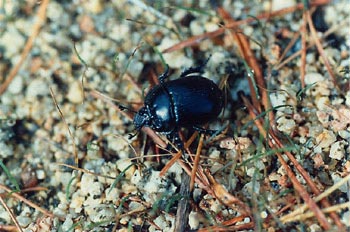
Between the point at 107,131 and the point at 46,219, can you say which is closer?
the point at 46,219

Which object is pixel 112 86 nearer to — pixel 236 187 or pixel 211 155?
pixel 211 155

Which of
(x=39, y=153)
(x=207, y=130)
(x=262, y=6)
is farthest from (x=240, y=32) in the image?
(x=39, y=153)

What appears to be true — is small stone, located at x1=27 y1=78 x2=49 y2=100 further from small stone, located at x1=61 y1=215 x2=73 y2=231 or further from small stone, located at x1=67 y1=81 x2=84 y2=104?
small stone, located at x1=61 y1=215 x2=73 y2=231

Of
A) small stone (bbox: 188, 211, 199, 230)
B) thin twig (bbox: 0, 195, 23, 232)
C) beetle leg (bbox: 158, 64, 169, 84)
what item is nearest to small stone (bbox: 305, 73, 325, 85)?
beetle leg (bbox: 158, 64, 169, 84)

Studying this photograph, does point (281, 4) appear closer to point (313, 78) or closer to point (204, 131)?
point (313, 78)

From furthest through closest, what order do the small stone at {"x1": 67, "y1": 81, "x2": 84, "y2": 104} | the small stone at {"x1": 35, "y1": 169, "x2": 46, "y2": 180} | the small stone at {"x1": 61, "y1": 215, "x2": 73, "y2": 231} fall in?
the small stone at {"x1": 67, "y1": 81, "x2": 84, "y2": 104}, the small stone at {"x1": 35, "y1": 169, "x2": 46, "y2": 180}, the small stone at {"x1": 61, "y1": 215, "x2": 73, "y2": 231}

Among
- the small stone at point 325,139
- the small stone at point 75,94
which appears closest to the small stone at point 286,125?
the small stone at point 325,139
